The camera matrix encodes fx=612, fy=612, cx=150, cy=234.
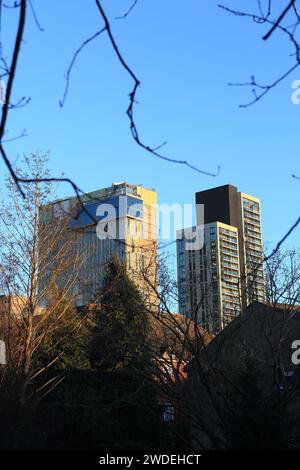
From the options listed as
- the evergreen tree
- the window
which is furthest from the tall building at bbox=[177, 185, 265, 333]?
the window

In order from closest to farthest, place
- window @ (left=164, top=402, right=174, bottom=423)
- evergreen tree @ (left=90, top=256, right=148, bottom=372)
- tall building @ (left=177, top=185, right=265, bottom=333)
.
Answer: window @ (left=164, top=402, right=174, bottom=423) < tall building @ (left=177, top=185, right=265, bottom=333) < evergreen tree @ (left=90, top=256, right=148, bottom=372)

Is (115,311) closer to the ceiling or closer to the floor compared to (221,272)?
closer to the floor

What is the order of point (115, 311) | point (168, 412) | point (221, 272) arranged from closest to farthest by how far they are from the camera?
1. point (168, 412)
2. point (221, 272)
3. point (115, 311)

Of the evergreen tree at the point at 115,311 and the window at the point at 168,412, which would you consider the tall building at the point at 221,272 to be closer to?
the evergreen tree at the point at 115,311

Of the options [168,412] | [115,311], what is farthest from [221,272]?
[168,412]

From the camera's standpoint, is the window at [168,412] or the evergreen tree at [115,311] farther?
the evergreen tree at [115,311]

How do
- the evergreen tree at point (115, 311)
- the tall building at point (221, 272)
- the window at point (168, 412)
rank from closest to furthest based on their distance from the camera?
the window at point (168, 412), the tall building at point (221, 272), the evergreen tree at point (115, 311)

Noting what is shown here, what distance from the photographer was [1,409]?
1416cm

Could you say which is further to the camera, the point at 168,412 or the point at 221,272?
the point at 221,272

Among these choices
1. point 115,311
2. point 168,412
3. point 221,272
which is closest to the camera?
point 168,412

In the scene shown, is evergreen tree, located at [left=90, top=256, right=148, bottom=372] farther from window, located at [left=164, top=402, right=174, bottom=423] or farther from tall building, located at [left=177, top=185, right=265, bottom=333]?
window, located at [left=164, top=402, right=174, bottom=423]

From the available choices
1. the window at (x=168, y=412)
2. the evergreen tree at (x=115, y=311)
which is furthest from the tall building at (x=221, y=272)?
the window at (x=168, y=412)

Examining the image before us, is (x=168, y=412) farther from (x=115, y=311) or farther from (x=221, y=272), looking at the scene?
(x=115, y=311)
